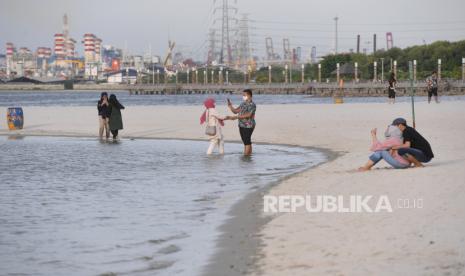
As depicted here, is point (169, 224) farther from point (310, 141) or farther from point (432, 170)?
point (310, 141)

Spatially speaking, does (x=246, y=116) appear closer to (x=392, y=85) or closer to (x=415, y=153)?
(x=415, y=153)

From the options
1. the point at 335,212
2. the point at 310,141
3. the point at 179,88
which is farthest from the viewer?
the point at 179,88

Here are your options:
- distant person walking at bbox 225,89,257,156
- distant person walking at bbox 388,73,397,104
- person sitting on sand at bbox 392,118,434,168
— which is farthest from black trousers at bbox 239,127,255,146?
distant person walking at bbox 388,73,397,104

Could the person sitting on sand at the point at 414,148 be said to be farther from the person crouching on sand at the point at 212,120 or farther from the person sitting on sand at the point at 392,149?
the person crouching on sand at the point at 212,120

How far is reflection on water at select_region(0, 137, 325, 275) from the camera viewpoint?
Answer: 8477mm

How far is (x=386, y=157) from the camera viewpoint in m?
13.9

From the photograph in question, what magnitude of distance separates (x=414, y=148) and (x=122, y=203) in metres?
4.74

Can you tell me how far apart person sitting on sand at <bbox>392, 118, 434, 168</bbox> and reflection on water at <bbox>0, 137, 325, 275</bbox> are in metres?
2.42

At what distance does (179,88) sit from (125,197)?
15259cm

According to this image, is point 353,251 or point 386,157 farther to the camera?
point 386,157

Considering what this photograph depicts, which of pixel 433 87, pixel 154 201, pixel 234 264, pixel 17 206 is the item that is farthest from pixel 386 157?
pixel 433 87

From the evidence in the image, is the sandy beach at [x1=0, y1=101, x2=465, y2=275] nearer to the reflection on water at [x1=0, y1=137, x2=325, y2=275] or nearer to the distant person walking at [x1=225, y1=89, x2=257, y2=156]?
the reflection on water at [x1=0, y1=137, x2=325, y2=275]

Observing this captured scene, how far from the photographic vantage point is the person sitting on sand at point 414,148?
13836 millimetres

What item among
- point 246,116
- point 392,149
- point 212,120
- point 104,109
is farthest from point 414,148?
point 104,109
